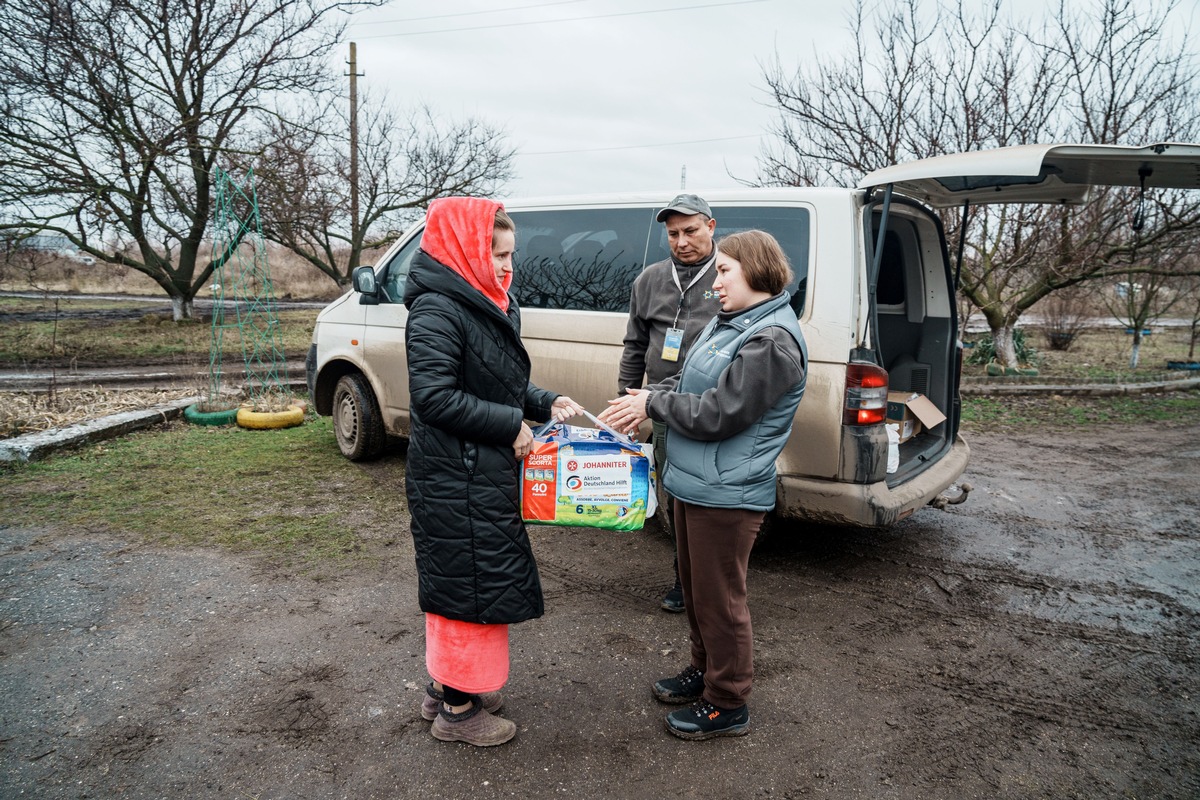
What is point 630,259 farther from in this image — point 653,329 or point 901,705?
point 901,705

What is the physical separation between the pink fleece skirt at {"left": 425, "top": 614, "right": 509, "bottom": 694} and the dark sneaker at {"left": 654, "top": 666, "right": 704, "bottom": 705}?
0.69m

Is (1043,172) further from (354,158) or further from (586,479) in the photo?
(354,158)

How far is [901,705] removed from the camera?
2.97 metres

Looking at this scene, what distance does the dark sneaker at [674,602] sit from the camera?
3736mm

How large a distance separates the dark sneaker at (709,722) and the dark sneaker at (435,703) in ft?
2.15

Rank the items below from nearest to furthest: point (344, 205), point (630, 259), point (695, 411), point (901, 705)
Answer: point (695, 411) → point (901, 705) → point (630, 259) → point (344, 205)

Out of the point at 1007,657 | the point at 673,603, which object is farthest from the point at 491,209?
the point at 1007,657

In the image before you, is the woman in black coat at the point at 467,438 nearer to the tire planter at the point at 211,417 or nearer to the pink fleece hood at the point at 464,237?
the pink fleece hood at the point at 464,237

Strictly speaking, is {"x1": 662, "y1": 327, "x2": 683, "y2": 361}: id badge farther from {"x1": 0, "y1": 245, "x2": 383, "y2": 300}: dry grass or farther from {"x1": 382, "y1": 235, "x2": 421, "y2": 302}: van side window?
{"x1": 0, "y1": 245, "x2": 383, "y2": 300}: dry grass

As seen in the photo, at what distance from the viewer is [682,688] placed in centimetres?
296

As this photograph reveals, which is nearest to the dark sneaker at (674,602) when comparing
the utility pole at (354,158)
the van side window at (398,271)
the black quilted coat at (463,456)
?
the black quilted coat at (463,456)

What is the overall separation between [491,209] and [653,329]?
141 centimetres

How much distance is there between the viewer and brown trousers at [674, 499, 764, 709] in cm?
254

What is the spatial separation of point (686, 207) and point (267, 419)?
5553 millimetres
